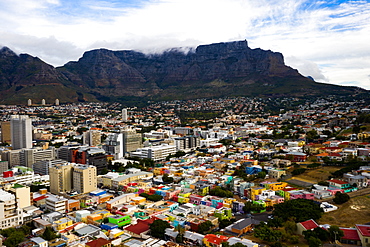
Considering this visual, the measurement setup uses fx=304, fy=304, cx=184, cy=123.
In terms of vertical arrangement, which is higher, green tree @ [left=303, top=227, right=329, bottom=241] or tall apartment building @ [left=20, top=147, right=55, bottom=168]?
tall apartment building @ [left=20, top=147, right=55, bottom=168]

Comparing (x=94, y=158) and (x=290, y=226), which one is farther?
(x=94, y=158)

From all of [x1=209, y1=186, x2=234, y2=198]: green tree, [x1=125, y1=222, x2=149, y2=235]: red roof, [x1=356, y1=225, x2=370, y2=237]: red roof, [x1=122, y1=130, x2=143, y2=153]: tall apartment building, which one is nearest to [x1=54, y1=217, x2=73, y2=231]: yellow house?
[x1=125, y1=222, x2=149, y2=235]: red roof

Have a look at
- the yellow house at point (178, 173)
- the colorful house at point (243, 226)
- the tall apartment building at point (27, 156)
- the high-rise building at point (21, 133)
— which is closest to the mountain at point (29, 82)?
the high-rise building at point (21, 133)

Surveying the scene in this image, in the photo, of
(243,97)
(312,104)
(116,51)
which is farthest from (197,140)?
(116,51)

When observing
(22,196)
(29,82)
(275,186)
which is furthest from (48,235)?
(29,82)

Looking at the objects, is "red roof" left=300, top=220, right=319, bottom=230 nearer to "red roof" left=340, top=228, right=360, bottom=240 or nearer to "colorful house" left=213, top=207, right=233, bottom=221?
"red roof" left=340, top=228, right=360, bottom=240

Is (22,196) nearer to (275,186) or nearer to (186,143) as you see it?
(275,186)

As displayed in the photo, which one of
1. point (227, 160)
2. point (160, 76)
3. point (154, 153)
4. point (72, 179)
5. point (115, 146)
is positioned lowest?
point (72, 179)
